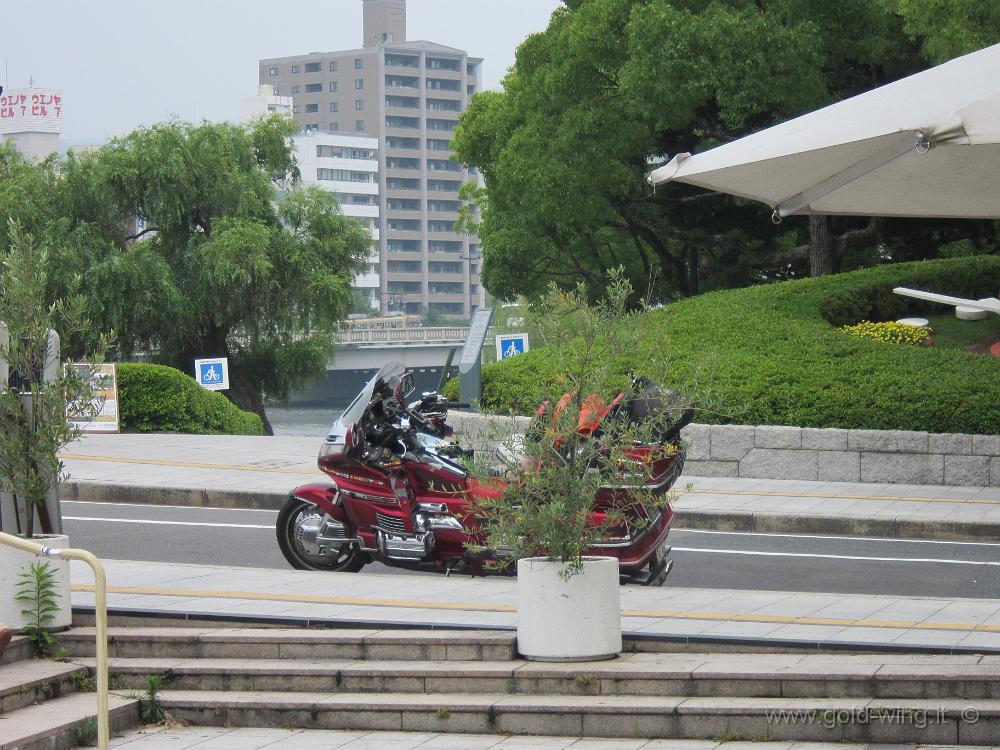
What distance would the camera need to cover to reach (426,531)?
9.59m

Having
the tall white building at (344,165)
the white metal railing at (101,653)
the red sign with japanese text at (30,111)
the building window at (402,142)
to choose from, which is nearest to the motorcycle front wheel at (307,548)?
the white metal railing at (101,653)

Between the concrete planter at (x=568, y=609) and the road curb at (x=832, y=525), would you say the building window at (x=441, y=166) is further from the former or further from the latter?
the concrete planter at (x=568, y=609)

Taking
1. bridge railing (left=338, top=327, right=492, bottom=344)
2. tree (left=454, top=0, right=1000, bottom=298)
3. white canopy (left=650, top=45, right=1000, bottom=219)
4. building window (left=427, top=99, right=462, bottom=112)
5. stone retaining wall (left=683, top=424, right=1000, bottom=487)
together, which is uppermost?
building window (left=427, top=99, right=462, bottom=112)

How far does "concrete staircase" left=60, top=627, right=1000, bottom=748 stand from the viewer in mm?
6484

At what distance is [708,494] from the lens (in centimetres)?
1454

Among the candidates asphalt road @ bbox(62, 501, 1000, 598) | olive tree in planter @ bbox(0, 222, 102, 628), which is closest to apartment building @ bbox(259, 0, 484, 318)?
asphalt road @ bbox(62, 501, 1000, 598)

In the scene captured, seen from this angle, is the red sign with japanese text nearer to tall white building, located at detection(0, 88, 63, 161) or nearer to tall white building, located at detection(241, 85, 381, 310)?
tall white building, located at detection(0, 88, 63, 161)

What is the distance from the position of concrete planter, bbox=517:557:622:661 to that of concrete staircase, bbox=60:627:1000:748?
0.10 m

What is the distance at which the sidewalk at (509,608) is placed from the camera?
7484 millimetres

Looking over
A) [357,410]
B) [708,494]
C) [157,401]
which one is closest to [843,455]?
[708,494]

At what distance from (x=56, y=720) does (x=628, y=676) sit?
295 cm

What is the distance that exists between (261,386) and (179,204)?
618 centimetres

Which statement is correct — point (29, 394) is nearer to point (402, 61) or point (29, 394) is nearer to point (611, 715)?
point (611, 715)

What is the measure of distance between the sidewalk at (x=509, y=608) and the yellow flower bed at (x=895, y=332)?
10.0 m
